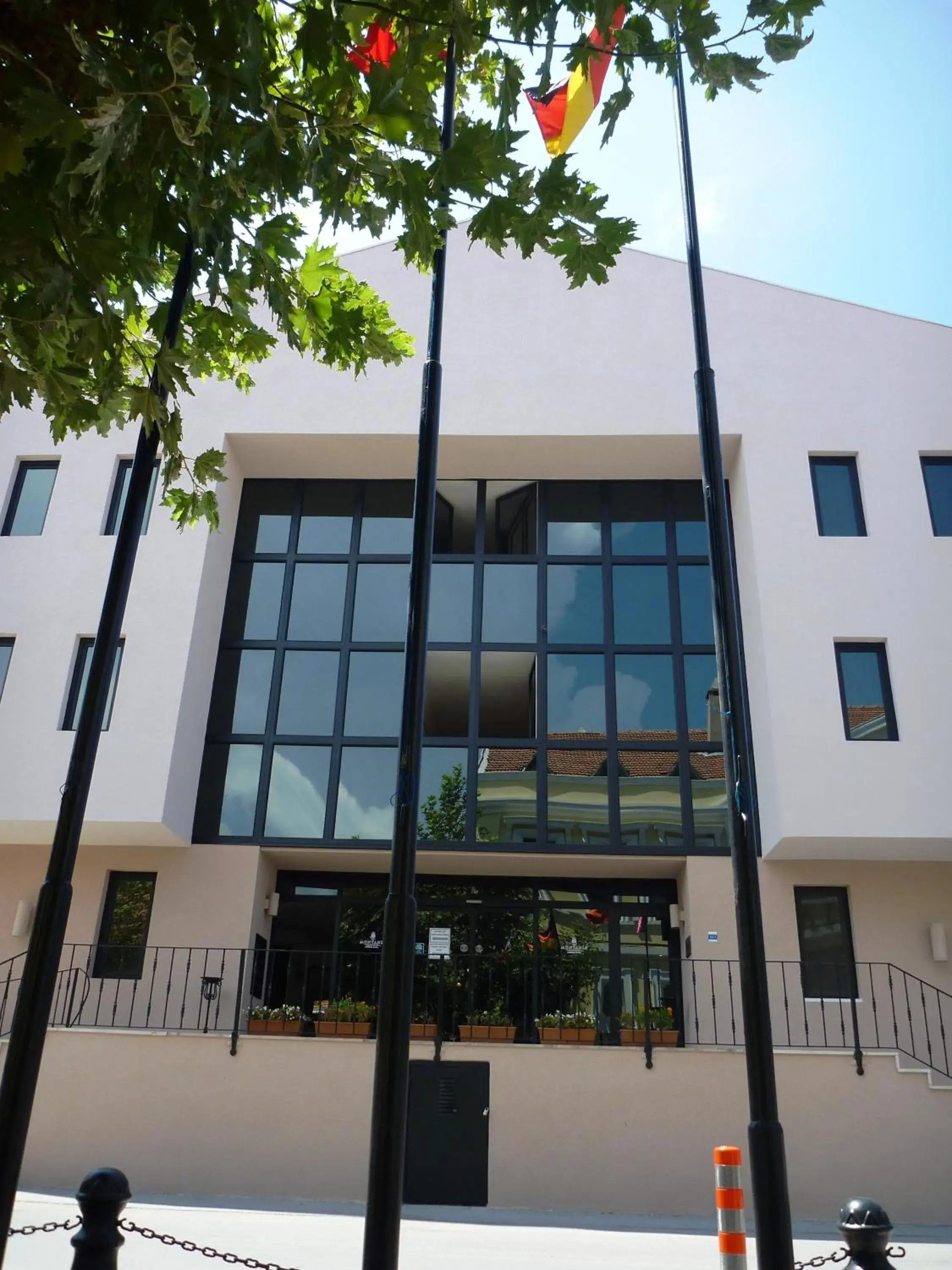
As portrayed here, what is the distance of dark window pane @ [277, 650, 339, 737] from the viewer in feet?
43.7

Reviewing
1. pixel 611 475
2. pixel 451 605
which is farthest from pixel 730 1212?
pixel 611 475

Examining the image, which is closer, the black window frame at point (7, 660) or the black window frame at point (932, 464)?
the black window frame at point (7, 660)

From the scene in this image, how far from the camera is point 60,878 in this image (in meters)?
2.97

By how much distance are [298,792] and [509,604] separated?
12.4ft

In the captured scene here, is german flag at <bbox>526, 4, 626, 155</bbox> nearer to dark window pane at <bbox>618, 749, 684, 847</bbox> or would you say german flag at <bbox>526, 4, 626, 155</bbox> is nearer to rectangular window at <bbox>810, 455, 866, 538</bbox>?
rectangular window at <bbox>810, 455, 866, 538</bbox>

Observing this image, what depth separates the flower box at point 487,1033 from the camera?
10.9 meters

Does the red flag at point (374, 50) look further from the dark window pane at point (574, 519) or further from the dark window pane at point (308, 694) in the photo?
the dark window pane at point (574, 519)

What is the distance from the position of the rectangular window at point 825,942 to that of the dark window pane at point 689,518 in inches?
187

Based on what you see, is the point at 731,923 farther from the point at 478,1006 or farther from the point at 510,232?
the point at 510,232

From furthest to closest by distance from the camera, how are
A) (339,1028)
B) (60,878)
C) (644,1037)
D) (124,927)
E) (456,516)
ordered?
(456,516)
(124,927)
(644,1037)
(339,1028)
(60,878)

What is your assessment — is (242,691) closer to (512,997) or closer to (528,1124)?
(512,997)

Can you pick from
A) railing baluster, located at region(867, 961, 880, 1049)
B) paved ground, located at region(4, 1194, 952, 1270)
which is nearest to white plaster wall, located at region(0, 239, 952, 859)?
railing baluster, located at region(867, 961, 880, 1049)

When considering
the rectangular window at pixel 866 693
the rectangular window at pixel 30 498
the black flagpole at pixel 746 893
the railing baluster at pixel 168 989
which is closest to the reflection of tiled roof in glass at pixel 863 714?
the rectangular window at pixel 866 693

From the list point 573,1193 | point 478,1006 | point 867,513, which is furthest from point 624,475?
point 573,1193
